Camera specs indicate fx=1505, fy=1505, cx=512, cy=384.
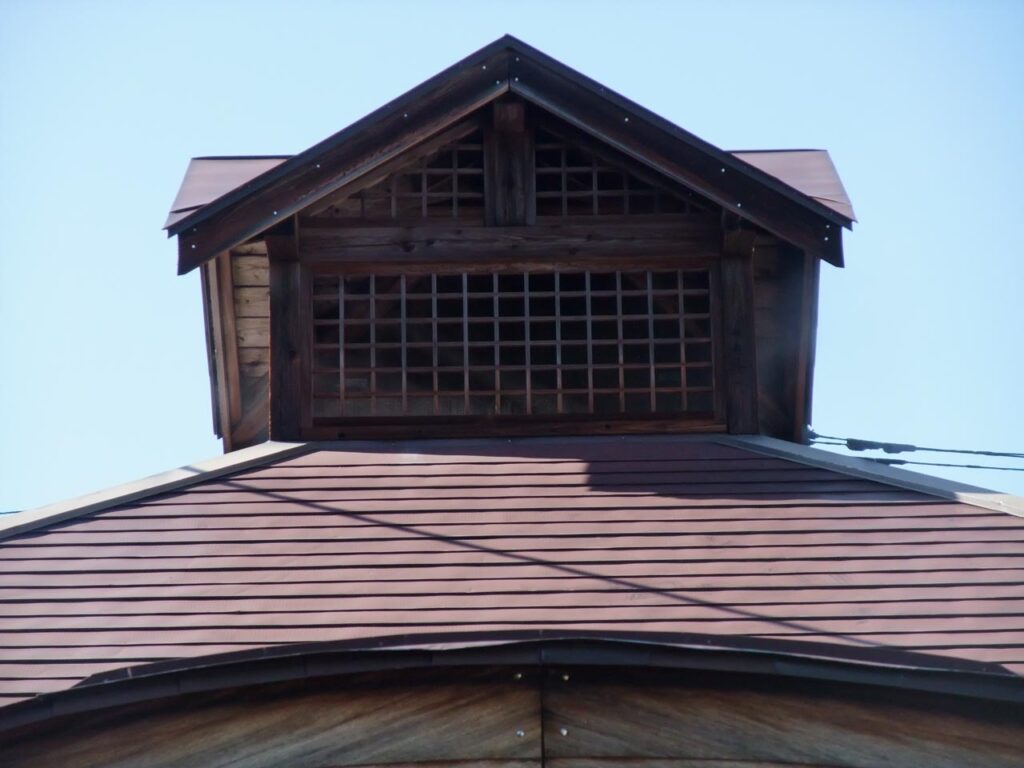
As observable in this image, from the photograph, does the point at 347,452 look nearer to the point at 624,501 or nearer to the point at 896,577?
the point at 624,501

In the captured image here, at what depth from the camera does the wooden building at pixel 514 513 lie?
20.3ft

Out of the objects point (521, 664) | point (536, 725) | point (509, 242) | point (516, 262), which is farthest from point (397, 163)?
Result: point (536, 725)

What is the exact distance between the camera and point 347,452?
29.0ft

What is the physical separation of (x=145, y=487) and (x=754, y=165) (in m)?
4.52

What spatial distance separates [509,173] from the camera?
9.77 m

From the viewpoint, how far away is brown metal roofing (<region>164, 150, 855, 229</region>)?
378 inches

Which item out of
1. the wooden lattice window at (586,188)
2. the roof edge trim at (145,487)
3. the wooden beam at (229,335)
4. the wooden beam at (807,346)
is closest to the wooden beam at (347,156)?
the wooden beam at (229,335)

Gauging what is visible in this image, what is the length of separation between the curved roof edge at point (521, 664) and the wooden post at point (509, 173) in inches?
162

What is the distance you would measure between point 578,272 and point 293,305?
185 cm

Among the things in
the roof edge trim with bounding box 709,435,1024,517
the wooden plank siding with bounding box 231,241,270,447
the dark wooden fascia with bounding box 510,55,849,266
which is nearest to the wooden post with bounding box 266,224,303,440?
the wooden plank siding with bounding box 231,241,270,447

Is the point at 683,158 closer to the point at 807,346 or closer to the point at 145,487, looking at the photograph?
the point at 807,346

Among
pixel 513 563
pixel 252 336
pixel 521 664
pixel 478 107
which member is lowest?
pixel 521 664

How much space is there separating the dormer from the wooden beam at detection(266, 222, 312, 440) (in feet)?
0.04

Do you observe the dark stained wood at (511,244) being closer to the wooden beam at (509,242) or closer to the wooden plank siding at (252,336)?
the wooden beam at (509,242)
